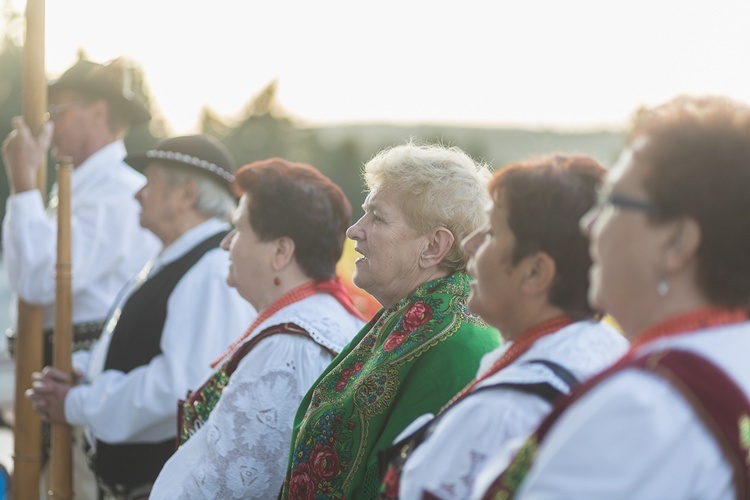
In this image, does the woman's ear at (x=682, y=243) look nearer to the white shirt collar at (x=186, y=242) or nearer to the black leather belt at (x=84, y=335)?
the white shirt collar at (x=186, y=242)

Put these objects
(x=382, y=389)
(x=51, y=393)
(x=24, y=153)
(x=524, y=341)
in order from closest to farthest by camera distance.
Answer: (x=524, y=341), (x=382, y=389), (x=51, y=393), (x=24, y=153)

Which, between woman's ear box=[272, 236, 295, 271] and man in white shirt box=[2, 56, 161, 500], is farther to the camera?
man in white shirt box=[2, 56, 161, 500]

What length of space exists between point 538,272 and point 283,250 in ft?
4.41

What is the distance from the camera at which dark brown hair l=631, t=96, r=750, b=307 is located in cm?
127

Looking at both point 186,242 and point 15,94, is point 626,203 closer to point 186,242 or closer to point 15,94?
point 186,242

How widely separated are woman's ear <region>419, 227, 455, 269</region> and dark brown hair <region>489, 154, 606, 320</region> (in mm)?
811

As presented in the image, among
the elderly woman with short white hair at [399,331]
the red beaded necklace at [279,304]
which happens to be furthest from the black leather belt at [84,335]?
the elderly woman with short white hair at [399,331]

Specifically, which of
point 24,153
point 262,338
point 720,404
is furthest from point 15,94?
point 720,404

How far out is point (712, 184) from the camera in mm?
1267

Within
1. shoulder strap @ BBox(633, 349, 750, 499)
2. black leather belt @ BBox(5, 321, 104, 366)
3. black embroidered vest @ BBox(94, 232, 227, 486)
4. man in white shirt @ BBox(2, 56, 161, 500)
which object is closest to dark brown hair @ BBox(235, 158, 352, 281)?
black embroidered vest @ BBox(94, 232, 227, 486)

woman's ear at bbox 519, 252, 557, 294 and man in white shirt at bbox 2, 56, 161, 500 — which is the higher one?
woman's ear at bbox 519, 252, 557, 294

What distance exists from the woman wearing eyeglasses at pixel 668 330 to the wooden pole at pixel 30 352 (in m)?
2.85

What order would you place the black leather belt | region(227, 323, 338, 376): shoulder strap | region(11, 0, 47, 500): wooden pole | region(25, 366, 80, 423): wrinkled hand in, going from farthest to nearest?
the black leather belt, region(11, 0, 47, 500): wooden pole, region(25, 366, 80, 423): wrinkled hand, region(227, 323, 338, 376): shoulder strap

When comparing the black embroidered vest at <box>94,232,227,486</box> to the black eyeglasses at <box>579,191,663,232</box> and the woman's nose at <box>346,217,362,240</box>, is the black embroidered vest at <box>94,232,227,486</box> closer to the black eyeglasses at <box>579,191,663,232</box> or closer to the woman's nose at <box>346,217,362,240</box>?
the woman's nose at <box>346,217,362,240</box>
